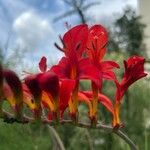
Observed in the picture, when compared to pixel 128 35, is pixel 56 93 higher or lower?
lower

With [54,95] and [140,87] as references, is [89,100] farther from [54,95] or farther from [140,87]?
[140,87]

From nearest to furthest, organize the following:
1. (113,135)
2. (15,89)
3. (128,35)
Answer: (15,89) < (113,135) < (128,35)

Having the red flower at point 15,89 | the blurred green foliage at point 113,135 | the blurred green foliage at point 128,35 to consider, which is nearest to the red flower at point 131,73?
the red flower at point 15,89

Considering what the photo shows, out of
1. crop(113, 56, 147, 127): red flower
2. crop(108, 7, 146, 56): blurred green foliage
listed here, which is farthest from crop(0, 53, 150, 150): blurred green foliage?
crop(113, 56, 147, 127): red flower

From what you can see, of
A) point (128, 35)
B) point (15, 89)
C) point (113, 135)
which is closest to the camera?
point (15, 89)

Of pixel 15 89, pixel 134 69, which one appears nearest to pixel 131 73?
pixel 134 69

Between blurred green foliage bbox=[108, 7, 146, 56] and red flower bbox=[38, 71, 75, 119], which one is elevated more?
blurred green foliage bbox=[108, 7, 146, 56]

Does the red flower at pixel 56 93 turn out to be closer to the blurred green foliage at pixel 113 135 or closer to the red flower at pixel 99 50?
the red flower at pixel 99 50

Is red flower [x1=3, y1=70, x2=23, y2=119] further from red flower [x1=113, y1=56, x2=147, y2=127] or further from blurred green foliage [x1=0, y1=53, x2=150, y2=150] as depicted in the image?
blurred green foliage [x1=0, y1=53, x2=150, y2=150]

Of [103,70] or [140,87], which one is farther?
[140,87]

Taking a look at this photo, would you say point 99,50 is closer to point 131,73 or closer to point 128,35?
point 131,73

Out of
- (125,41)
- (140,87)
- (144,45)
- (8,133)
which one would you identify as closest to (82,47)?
(8,133)
